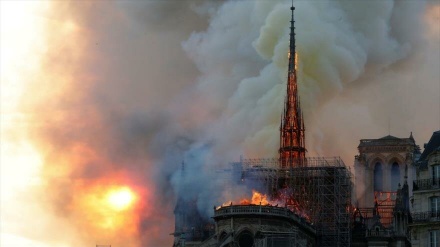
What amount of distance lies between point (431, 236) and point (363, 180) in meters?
60.5

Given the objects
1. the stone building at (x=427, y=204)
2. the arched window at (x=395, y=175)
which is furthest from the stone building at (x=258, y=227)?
the arched window at (x=395, y=175)

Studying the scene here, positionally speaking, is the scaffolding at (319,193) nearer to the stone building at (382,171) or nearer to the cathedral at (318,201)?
the cathedral at (318,201)

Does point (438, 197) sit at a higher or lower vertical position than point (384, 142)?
lower

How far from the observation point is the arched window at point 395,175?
168750mm

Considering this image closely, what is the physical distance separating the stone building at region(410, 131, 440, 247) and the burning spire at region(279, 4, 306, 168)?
4078 cm

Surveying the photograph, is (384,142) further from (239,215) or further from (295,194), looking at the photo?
(239,215)

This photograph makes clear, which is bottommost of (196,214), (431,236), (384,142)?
A: (431,236)

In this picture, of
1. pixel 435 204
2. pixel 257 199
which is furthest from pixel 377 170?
pixel 435 204

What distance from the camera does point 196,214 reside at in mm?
151375

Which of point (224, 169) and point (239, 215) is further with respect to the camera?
point (224, 169)

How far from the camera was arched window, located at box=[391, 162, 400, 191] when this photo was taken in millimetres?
168750

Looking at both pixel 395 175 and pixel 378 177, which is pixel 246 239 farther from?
pixel 395 175

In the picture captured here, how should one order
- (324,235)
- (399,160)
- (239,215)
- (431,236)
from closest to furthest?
(431,236) < (239,215) < (324,235) < (399,160)

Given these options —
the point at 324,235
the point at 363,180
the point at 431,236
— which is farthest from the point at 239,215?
the point at 363,180
